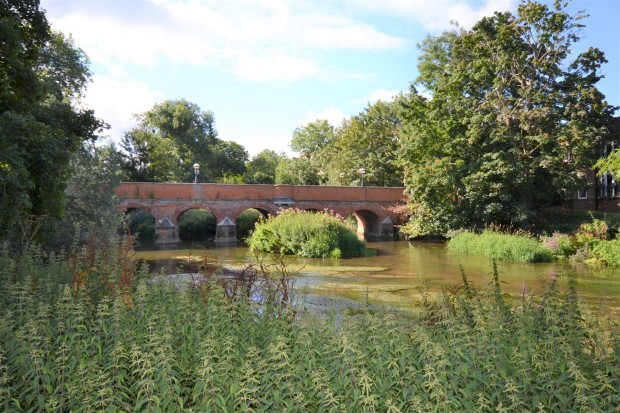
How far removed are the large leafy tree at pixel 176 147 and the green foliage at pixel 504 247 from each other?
27.4 m

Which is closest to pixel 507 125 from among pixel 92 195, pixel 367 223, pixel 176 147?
pixel 367 223

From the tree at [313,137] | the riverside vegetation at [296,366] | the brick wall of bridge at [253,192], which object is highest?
the tree at [313,137]

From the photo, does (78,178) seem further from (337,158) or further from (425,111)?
(337,158)

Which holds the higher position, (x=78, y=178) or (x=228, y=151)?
(x=228, y=151)

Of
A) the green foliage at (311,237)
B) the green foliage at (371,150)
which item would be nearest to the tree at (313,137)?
the green foliage at (371,150)

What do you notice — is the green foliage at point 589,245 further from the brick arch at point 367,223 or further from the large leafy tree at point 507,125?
the brick arch at point 367,223

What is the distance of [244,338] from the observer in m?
4.97

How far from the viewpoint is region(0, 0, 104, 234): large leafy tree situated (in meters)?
9.56

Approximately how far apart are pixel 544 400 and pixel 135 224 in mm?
34148

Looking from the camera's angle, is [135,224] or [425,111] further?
[135,224]

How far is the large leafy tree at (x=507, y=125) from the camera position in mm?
23297

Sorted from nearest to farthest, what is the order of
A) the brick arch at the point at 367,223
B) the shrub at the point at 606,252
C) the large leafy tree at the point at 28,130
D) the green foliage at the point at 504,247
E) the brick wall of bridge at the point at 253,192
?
the large leafy tree at the point at 28,130
the shrub at the point at 606,252
the green foliage at the point at 504,247
the brick wall of bridge at the point at 253,192
the brick arch at the point at 367,223

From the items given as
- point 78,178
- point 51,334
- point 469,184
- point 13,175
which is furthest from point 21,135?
point 469,184

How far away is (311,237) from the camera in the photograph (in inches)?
890
